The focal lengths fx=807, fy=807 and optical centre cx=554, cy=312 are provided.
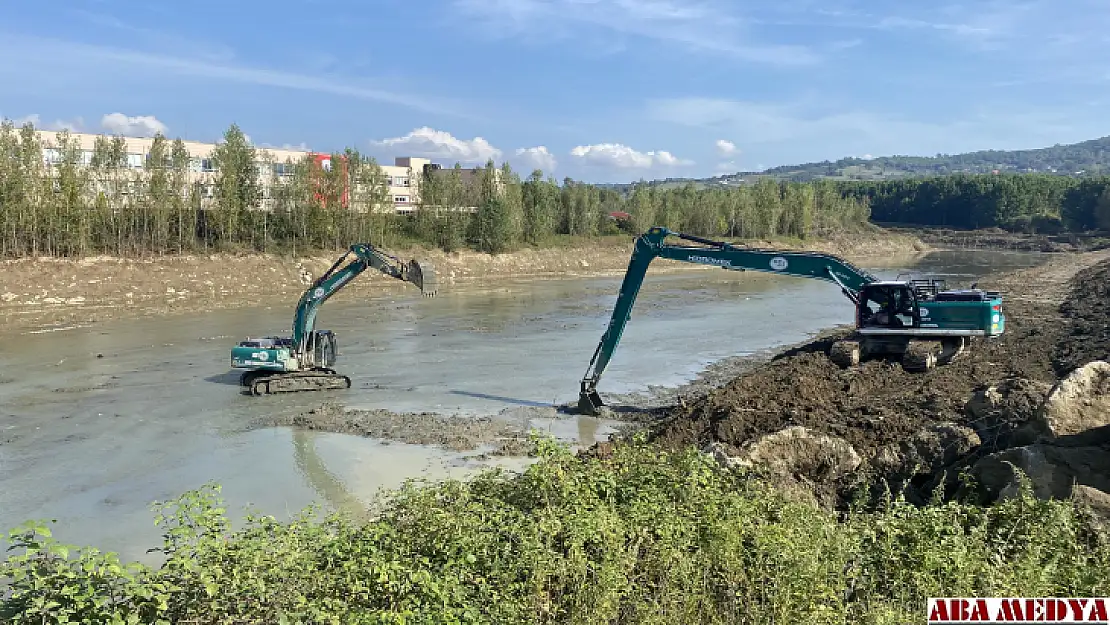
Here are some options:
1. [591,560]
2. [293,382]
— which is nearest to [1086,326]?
[591,560]

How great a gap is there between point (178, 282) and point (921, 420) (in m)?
44.5

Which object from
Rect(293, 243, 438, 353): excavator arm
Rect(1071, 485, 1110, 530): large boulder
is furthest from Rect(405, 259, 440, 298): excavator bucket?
Rect(1071, 485, 1110, 530): large boulder

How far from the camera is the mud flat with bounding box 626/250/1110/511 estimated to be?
1082 centimetres

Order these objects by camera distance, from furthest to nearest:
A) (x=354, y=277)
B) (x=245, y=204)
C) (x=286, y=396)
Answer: (x=245, y=204)
(x=354, y=277)
(x=286, y=396)

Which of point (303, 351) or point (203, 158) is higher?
point (203, 158)

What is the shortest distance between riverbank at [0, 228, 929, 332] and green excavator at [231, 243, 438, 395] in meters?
17.9

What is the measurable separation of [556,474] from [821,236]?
111546mm

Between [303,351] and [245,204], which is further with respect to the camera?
[245,204]

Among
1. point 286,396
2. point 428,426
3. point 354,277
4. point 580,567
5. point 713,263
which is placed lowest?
point 428,426

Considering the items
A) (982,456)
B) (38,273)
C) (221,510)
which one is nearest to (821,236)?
(38,273)

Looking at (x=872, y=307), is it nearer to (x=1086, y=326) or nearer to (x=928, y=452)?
(x=1086, y=326)

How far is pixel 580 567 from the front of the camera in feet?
24.3

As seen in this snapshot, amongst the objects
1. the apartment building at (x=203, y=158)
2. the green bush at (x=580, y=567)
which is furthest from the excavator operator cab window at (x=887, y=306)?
the apartment building at (x=203, y=158)

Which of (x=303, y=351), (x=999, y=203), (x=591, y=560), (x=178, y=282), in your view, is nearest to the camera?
(x=591, y=560)
